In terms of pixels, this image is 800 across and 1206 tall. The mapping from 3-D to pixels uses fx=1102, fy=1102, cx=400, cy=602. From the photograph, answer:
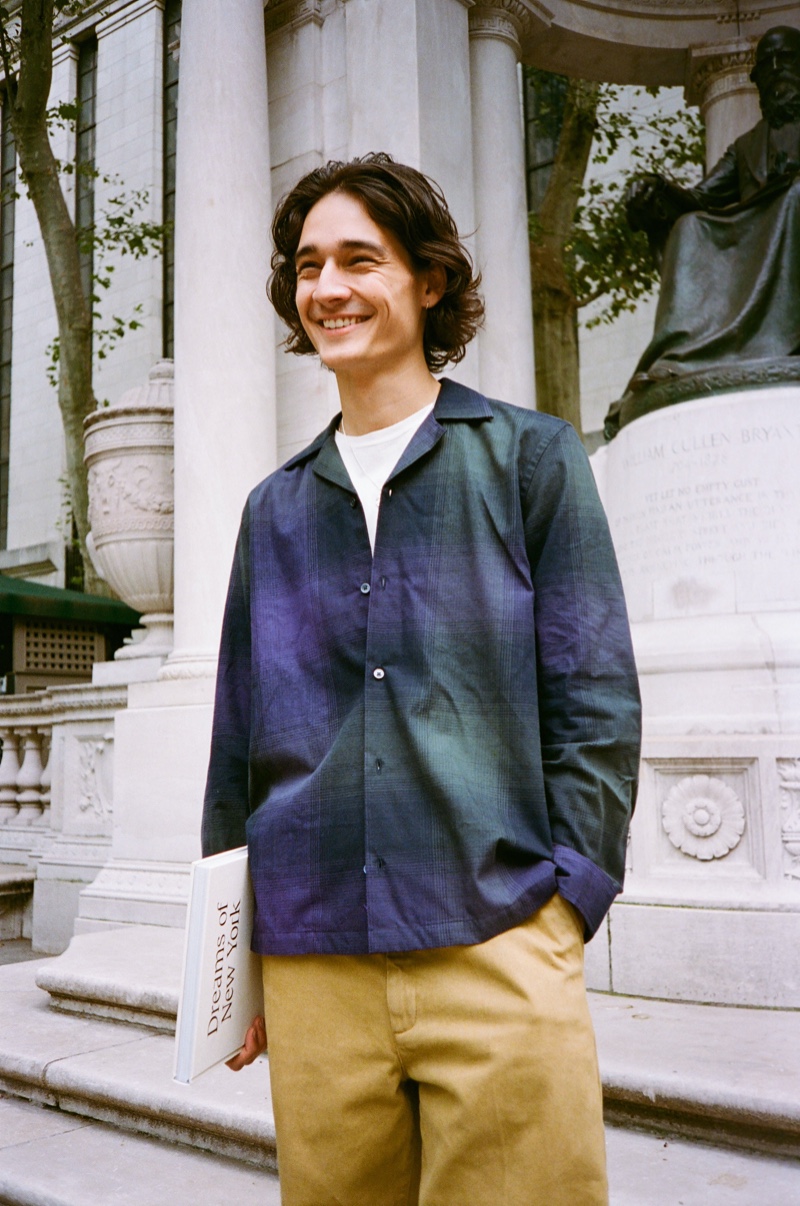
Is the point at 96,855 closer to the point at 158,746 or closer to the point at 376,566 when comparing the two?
the point at 158,746

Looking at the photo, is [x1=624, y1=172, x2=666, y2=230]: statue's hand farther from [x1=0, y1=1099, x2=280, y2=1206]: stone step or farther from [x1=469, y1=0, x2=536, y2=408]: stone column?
[x1=0, y1=1099, x2=280, y2=1206]: stone step

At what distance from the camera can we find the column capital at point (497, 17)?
791 centimetres

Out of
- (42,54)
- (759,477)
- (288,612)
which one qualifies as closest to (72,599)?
(42,54)

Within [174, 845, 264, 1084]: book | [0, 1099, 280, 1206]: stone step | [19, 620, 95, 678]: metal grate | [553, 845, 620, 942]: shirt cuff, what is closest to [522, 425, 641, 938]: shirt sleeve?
[553, 845, 620, 942]: shirt cuff

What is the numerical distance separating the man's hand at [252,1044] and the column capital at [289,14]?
683 cm

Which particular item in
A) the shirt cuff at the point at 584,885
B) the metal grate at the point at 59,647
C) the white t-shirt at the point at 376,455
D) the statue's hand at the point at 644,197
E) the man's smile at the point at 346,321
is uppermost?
the statue's hand at the point at 644,197

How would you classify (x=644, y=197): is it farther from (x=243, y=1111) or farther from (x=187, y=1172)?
(x=187, y=1172)

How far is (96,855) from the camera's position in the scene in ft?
22.2

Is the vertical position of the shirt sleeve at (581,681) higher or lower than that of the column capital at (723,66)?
lower

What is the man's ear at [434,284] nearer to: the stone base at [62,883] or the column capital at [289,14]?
the stone base at [62,883]

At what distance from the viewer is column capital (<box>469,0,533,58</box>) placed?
7.91 meters

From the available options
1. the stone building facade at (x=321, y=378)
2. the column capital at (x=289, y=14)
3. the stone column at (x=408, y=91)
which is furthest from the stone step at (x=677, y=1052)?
the column capital at (x=289, y=14)

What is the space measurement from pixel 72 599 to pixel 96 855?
10.8 meters

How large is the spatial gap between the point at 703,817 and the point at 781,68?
432cm
